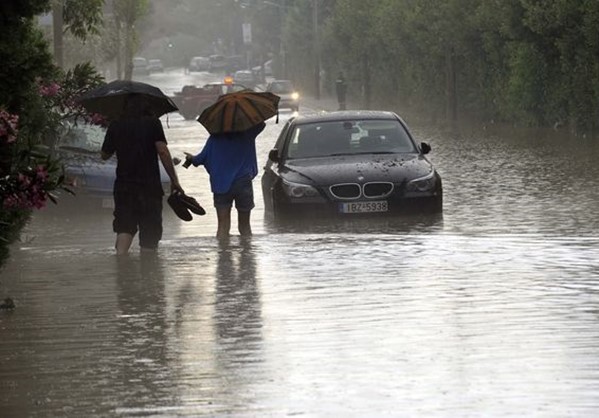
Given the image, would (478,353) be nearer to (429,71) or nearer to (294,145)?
(294,145)

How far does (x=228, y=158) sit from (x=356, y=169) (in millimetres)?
2851

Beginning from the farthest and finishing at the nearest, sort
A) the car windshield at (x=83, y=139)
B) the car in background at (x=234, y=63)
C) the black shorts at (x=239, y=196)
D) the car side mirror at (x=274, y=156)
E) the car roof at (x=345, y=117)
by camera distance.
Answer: the car in background at (x=234, y=63) < the car windshield at (x=83, y=139) < the car roof at (x=345, y=117) < the car side mirror at (x=274, y=156) < the black shorts at (x=239, y=196)

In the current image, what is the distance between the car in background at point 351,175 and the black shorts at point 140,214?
13.2 feet

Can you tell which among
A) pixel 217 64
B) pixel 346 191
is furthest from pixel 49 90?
pixel 217 64

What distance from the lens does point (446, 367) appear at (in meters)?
9.41

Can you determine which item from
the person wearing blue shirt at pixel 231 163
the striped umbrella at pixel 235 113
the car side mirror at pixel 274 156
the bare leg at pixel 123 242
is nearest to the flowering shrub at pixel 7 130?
the bare leg at pixel 123 242

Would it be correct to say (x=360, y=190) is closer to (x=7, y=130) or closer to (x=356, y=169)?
(x=356, y=169)

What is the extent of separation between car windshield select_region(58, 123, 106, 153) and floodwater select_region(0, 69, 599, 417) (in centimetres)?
412

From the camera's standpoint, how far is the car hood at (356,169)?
1970 cm

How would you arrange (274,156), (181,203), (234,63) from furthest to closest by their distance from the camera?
(234,63), (274,156), (181,203)

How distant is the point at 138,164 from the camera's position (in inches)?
608

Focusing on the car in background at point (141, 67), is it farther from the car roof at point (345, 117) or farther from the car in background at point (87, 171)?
the car roof at point (345, 117)

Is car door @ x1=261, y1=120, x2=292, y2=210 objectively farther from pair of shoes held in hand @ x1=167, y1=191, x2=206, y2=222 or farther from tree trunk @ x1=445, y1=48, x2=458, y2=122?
tree trunk @ x1=445, y1=48, x2=458, y2=122

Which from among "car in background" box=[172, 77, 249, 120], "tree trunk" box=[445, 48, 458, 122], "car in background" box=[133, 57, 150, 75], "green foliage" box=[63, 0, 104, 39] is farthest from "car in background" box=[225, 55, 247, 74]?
"green foliage" box=[63, 0, 104, 39]
